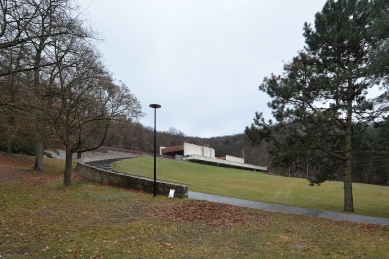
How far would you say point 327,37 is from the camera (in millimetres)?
13844

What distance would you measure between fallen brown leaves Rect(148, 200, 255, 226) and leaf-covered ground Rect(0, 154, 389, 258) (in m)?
0.03

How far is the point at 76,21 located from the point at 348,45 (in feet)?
40.4

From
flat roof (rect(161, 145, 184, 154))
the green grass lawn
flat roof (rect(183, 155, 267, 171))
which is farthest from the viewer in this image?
flat roof (rect(161, 145, 184, 154))

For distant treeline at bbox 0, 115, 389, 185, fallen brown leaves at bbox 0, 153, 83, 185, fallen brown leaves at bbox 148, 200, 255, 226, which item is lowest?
fallen brown leaves at bbox 148, 200, 255, 226

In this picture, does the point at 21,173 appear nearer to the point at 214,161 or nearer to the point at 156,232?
the point at 156,232

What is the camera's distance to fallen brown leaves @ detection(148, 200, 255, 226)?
358 inches

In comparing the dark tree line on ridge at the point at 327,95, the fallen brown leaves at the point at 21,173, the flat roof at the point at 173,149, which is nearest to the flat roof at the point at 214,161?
the flat roof at the point at 173,149

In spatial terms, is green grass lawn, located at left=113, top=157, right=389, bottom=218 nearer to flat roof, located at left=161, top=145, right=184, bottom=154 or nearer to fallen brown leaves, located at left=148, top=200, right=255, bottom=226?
fallen brown leaves, located at left=148, top=200, right=255, bottom=226

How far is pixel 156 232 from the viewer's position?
7.10 m

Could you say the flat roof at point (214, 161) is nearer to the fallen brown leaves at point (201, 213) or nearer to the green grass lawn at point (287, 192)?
the green grass lawn at point (287, 192)

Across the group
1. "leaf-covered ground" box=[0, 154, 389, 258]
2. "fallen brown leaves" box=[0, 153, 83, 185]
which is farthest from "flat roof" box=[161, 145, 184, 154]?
"leaf-covered ground" box=[0, 154, 389, 258]

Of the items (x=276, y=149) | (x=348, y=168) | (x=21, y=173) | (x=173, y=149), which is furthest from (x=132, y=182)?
(x=173, y=149)

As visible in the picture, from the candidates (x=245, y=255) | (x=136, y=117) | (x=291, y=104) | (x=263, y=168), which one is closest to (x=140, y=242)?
(x=245, y=255)

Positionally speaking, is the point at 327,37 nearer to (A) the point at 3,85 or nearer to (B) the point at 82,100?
(B) the point at 82,100
